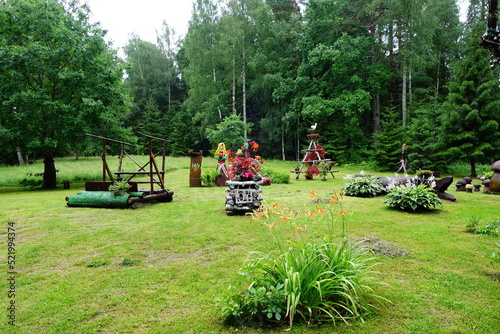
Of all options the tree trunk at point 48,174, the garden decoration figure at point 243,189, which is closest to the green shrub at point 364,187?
the garden decoration figure at point 243,189

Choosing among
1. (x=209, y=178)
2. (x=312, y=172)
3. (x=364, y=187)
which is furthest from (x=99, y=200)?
(x=312, y=172)

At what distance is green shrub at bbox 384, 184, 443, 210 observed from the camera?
6.15 meters

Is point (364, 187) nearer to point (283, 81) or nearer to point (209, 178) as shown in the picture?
point (209, 178)

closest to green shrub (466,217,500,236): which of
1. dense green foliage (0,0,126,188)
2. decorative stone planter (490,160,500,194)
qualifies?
decorative stone planter (490,160,500,194)

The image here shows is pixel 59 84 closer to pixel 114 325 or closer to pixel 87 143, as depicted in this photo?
pixel 87 143

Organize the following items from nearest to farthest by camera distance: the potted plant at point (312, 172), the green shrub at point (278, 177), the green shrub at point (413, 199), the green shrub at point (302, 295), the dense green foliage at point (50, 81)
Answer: the green shrub at point (302, 295), the green shrub at point (413, 199), the dense green foliage at point (50, 81), the green shrub at point (278, 177), the potted plant at point (312, 172)

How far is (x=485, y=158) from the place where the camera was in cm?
1371

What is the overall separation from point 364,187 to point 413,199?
236 cm

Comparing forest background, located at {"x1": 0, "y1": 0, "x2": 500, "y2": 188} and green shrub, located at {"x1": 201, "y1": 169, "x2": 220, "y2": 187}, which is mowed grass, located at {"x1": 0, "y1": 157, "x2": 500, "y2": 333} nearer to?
green shrub, located at {"x1": 201, "y1": 169, "x2": 220, "y2": 187}

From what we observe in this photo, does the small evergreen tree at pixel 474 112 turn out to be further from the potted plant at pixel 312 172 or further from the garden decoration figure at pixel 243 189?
the garden decoration figure at pixel 243 189

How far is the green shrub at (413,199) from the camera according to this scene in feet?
20.2

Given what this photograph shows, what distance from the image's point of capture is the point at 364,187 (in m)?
8.51

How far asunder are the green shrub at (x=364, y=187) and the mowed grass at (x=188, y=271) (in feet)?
8.01

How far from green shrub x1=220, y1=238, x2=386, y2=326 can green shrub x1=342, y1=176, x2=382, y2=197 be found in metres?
6.46
